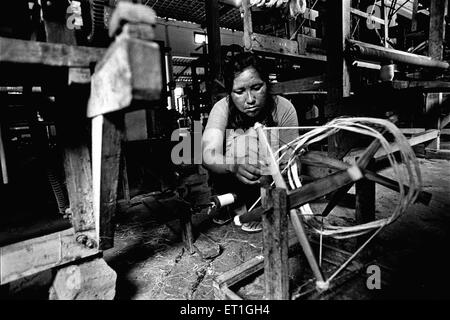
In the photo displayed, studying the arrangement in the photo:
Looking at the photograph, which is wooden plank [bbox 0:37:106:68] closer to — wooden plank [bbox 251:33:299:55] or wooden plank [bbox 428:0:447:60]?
wooden plank [bbox 251:33:299:55]

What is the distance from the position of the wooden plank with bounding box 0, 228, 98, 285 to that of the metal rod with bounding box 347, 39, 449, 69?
3.64 meters

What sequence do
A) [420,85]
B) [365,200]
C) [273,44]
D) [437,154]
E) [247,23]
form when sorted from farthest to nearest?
[437,154], [273,44], [247,23], [420,85], [365,200]

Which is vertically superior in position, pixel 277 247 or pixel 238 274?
pixel 277 247

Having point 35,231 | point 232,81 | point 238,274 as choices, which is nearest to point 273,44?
point 232,81

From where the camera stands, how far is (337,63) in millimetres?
3443

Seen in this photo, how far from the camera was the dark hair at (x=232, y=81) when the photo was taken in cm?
308

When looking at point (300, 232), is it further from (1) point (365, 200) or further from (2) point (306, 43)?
(2) point (306, 43)

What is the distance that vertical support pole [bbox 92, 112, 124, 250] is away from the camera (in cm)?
154

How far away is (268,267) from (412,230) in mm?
2312

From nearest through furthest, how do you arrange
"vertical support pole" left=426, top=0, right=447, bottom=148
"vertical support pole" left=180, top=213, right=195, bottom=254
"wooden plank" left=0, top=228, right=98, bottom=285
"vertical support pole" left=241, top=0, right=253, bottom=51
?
"wooden plank" left=0, top=228, right=98, bottom=285, "vertical support pole" left=180, top=213, right=195, bottom=254, "vertical support pole" left=241, top=0, right=253, bottom=51, "vertical support pole" left=426, top=0, right=447, bottom=148

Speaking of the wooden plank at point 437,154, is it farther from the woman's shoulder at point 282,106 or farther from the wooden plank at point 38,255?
the wooden plank at point 38,255

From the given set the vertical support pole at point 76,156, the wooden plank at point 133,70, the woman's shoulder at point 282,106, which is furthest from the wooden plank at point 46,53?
the woman's shoulder at point 282,106

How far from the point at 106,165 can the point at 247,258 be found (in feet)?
5.92

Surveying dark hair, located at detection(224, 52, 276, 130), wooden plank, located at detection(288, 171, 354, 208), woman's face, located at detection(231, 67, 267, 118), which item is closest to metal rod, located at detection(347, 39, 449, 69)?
dark hair, located at detection(224, 52, 276, 130)
